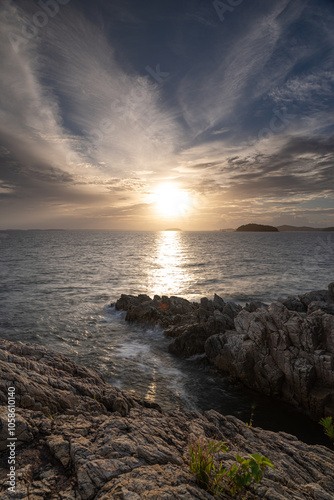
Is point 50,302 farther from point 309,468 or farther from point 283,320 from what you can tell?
point 309,468

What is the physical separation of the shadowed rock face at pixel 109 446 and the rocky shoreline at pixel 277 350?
5.94 metres

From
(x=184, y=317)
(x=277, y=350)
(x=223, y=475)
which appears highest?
(x=223, y=475)

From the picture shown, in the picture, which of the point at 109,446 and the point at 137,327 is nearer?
the point at 109,446

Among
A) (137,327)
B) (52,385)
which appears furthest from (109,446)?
(137,327)

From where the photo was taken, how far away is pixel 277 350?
54.8 ft

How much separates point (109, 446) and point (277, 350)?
13805mm

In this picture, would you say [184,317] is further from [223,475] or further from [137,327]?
[223,475]

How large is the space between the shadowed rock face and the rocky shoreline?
5943 millimetres

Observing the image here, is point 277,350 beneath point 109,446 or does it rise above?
beneath

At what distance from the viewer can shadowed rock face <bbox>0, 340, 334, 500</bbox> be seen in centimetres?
499

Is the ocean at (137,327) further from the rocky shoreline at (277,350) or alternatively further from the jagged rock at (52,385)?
the jagged rock at (52,385)

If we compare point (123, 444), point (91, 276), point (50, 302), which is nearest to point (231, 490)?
point (123, 444)

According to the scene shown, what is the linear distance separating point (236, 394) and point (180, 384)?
3.80m

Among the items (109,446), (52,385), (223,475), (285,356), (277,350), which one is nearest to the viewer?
(223,475)
